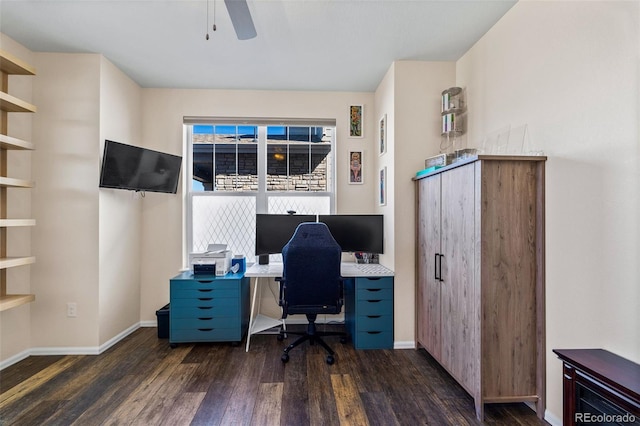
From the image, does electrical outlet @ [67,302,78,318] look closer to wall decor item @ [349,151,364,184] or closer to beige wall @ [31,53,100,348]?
beige wall @ [31,53,100,348]

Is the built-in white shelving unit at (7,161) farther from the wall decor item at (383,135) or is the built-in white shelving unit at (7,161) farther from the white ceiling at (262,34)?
the wall decor item at (383,135)

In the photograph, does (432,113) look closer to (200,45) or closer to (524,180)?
(524,180)

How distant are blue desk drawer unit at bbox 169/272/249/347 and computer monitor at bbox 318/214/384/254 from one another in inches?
43.5

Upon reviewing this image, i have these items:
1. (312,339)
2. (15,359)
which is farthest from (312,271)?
(15,359)

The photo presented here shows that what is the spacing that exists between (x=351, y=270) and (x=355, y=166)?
4.08ft

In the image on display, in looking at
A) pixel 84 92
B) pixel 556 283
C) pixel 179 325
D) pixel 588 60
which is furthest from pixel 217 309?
pixel 588 60

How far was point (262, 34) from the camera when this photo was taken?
7.84ft

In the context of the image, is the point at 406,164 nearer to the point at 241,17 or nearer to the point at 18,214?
the point at 241,17

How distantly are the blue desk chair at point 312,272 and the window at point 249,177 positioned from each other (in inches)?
41.0

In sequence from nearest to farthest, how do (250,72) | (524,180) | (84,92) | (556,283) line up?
(556,283)
(524,180)
(84,92)
(250,72)

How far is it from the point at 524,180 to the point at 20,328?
411 cm

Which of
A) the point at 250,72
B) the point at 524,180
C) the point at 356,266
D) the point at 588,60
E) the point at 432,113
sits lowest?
the point at 356,266

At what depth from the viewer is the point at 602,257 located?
1.49m

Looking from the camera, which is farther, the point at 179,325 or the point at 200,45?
the point at 179,325
